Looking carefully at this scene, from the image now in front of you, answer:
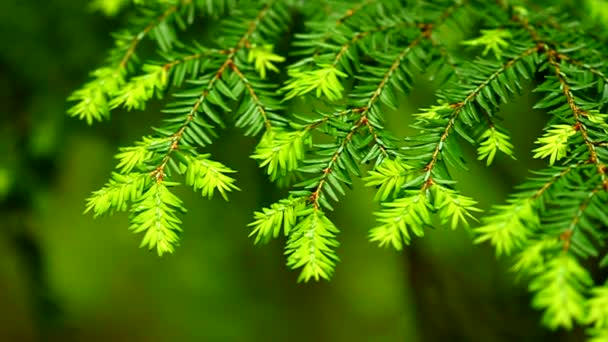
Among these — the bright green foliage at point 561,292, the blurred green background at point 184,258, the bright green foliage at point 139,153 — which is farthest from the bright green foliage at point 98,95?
the bright green foliage at point 561,292

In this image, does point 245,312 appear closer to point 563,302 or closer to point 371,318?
point 371,318

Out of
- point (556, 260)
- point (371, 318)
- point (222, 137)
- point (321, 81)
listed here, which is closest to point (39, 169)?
point (222, 137)

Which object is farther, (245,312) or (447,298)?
(245,312)

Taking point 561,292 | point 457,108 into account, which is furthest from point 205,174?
point 561,292

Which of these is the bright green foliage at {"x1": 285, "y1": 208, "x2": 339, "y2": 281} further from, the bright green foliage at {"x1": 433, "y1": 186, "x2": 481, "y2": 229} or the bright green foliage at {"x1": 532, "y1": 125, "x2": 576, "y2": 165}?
the bright green foliage at {"x1": 532, "y1": 125, "x2": 576, "y2": 165}

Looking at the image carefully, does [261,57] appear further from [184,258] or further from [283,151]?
[184,258]

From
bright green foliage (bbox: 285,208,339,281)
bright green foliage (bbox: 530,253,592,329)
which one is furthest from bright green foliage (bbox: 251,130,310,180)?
bright green foliage (bbox: 530,253,592,329)
